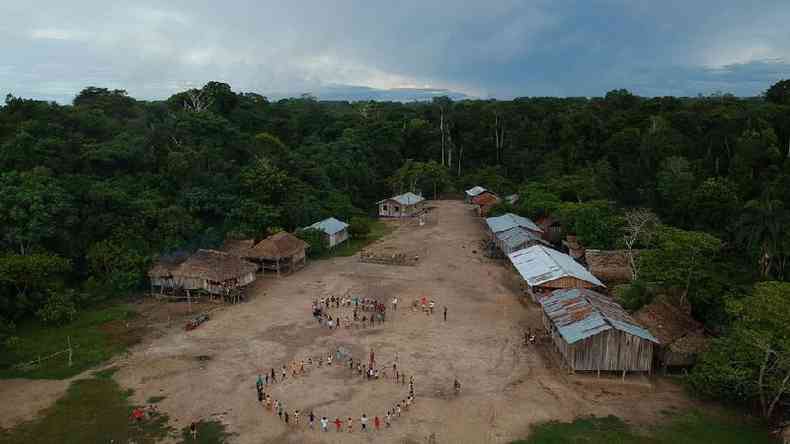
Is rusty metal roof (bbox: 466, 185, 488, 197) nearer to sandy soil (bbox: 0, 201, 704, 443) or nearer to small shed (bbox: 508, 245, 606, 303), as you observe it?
small shed (bbox: 508, 245, 606, 303)

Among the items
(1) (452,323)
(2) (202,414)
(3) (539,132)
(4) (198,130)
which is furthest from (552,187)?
(2) (202,414)

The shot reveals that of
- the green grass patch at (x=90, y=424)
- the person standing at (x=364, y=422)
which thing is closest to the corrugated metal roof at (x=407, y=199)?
the green grass patch at (x=90, y=424)

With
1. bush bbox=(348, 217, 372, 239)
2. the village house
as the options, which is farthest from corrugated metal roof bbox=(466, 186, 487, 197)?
bush bbox=(348, 217, 372, 239)

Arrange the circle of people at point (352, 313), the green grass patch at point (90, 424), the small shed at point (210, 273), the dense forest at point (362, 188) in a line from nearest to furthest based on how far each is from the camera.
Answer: the green grass patch at point (90, 424) → the dense forest at point (362, 188) → the circle of people at point (352, 313) → the small shed at point (210, 273)

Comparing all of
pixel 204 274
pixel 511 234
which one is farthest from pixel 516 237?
pixel 204 274

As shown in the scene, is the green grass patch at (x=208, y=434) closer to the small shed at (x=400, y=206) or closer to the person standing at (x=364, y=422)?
the person standing at (x=364, y=422)

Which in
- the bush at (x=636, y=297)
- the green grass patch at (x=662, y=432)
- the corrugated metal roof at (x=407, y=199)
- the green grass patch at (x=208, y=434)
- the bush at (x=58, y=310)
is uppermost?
the corrugated metal roof at (x=407, y=199)

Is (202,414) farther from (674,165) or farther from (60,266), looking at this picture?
(674,165)
